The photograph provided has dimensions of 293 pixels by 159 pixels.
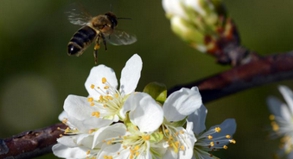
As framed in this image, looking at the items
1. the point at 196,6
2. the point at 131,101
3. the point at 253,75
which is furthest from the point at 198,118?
the point at 196,6

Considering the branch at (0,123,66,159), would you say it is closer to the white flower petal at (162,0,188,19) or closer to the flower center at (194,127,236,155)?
the flower center at (194,127,236,155)

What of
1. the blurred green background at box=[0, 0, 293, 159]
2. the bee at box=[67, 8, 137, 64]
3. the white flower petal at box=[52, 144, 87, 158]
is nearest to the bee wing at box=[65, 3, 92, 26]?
the bee at box=[67, 8, 137, 64]

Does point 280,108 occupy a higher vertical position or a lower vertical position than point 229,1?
lower

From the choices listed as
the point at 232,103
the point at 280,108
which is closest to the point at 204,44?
the point at 280,108

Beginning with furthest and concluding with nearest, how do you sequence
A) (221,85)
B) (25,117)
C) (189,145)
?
(25,117) < (221,85) < (189,145)

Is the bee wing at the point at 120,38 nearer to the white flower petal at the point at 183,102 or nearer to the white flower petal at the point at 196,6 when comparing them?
the white flower petal at the point at 196,6

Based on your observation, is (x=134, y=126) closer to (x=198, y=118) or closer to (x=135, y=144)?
(x=135, y=144)

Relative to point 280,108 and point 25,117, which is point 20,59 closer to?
point 25,117

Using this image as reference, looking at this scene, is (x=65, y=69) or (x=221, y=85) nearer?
(x=221, y=85)
